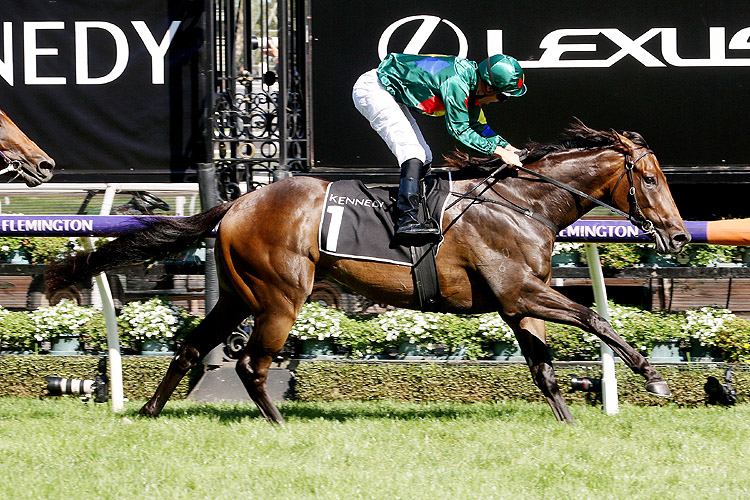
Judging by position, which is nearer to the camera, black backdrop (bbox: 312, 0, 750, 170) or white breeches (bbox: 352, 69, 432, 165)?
white breeches (bbox: 352, 69, 432, 165)

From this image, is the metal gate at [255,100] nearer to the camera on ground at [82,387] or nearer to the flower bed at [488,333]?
the flower bed at [488,333]

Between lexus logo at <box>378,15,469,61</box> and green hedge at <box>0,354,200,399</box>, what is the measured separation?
267cm

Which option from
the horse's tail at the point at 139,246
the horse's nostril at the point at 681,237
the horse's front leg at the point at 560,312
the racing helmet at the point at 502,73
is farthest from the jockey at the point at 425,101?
the horse's tail at the point at 139,246

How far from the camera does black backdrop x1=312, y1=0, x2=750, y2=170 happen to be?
652cm

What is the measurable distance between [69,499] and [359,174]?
3.50 meters

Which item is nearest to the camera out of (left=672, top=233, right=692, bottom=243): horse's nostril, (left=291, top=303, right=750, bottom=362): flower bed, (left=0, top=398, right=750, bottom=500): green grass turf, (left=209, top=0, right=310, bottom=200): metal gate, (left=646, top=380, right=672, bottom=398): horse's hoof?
(left=0, top=398, right=750, bottom=500): green grass turf

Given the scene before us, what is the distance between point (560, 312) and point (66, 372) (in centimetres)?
312

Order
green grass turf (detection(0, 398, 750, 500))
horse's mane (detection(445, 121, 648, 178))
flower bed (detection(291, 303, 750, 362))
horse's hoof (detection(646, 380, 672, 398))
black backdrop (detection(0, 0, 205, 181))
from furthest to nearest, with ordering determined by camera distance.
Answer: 1. black backdrop (detection(0, 0, 205, 181))
2. flower bed (detection(291, 303, 750, 362))
3. horse's mane (detection(445, 121, 648, 178))
4. horse's hoof (detection(646, 380, 672, 398))
5. green grass turf (detection(0, 398, 750, 500))

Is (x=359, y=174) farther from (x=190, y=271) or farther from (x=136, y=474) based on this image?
(x=136, y=474)

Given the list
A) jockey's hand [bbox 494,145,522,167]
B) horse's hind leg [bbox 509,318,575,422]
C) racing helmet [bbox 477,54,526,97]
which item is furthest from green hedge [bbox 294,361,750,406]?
racing helmet [bbox 477,54,526,97]

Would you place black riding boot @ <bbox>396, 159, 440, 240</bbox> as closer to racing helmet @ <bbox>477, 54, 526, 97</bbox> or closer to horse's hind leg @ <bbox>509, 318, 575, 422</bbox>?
racing helmet @ <bbox>477, 54, 526, 97</bbox>

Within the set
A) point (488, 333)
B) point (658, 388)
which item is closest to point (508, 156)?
point (658, 388)

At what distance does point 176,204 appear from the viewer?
25.2 feet

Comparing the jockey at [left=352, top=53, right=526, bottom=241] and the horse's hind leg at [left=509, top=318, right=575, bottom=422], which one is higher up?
the jockey at [left=352, top=53, right=526, bottom=241]
